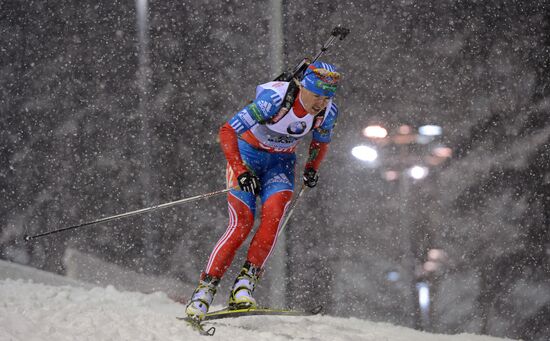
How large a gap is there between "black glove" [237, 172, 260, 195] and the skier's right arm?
4cm

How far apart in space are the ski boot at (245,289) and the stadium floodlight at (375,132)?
315 centimetres

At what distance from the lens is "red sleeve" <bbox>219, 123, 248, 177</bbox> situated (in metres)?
4.01

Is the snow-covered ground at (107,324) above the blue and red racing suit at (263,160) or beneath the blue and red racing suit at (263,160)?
beneath

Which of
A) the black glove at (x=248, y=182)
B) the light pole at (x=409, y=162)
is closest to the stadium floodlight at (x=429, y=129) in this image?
the light pole at (x=409, y=162)

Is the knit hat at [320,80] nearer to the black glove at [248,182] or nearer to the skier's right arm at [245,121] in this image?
the skier's right arm at [245,121]

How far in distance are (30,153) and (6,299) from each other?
12.8ft

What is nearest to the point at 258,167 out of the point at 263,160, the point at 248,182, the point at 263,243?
the point at 263,160

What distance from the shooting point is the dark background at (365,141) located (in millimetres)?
6656

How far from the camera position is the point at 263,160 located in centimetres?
426

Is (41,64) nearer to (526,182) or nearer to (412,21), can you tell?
(412,21)

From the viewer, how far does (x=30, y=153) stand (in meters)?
7.34

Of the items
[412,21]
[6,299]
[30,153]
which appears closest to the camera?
[6,299]

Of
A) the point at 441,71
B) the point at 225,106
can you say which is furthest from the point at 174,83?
the point at 441,71

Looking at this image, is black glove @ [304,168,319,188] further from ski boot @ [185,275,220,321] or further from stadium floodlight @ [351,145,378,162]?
stadium floodlight @ [351,145,378,162]
